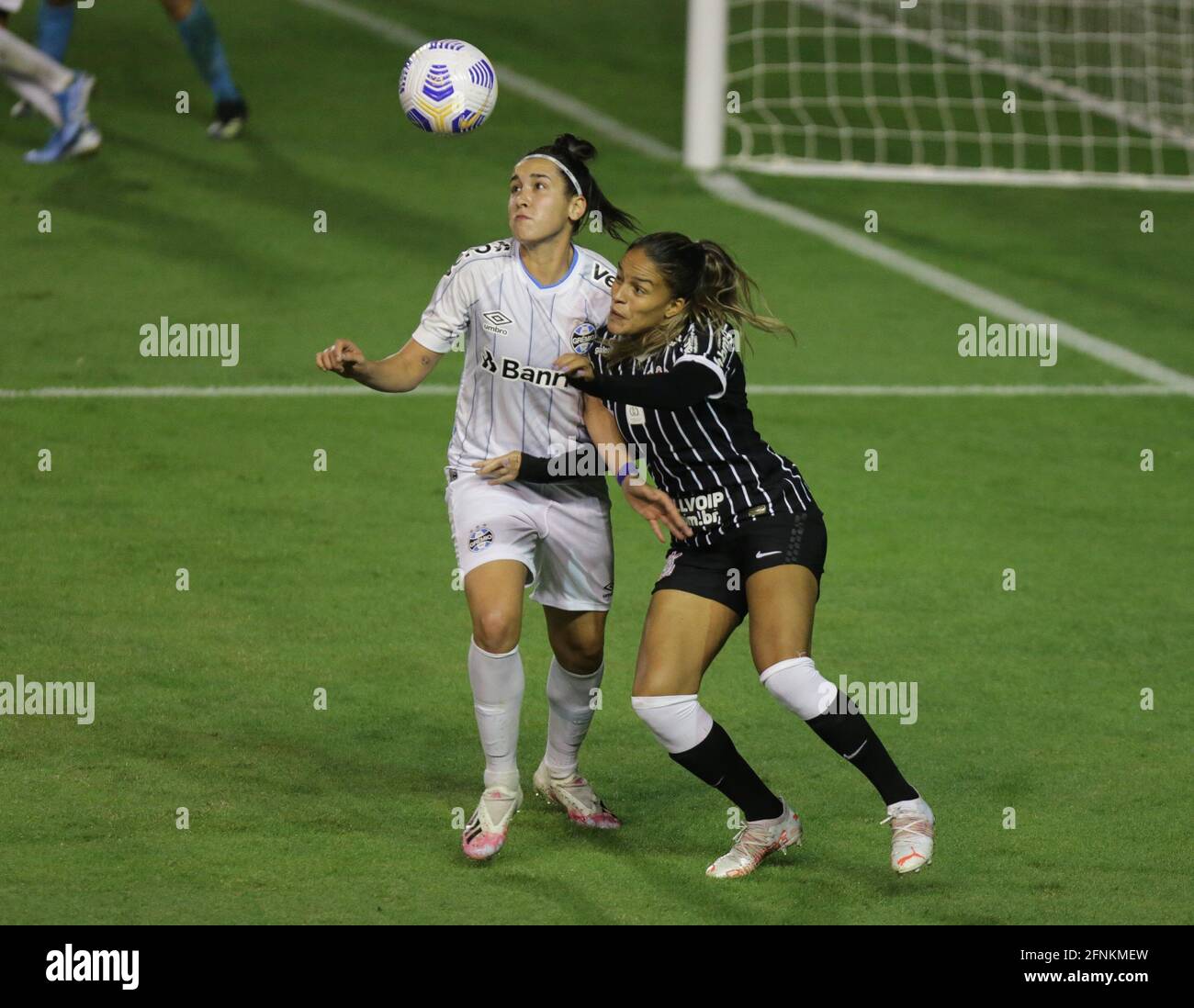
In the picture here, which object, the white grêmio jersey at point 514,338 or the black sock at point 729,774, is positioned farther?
the white grêmio jersey at point 514,338

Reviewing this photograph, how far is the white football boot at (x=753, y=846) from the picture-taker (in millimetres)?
5297

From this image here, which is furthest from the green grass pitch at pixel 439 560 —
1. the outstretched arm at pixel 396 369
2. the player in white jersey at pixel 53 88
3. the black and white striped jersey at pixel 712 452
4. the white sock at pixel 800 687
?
the outstretched arm at pixel 396 369

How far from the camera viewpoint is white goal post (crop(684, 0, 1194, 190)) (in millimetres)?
14344

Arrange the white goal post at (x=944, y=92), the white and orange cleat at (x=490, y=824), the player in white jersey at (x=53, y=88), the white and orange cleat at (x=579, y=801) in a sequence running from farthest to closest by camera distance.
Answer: the white goal post at (x=944, y=92), the player in white jersey at (x=53, y=88), the white and orange cleat at (x=579, y=801), the white and orange cleat at (x=490, y=824)

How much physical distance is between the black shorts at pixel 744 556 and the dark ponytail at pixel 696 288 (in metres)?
0.53

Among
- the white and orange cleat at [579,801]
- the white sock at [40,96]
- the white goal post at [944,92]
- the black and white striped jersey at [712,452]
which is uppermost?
the white goal post at [944,92]

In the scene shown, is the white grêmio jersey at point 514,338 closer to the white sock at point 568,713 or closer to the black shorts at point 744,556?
the black shorts at point 744,556

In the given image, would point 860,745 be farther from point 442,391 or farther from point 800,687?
point 442,391

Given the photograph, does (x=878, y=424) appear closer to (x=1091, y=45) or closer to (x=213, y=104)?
(x=213, y=104)

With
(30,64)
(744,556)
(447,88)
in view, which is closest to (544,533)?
(744,556)

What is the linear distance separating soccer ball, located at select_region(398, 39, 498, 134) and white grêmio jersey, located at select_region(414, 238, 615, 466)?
65cm

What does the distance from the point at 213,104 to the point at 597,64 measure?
3.69 m

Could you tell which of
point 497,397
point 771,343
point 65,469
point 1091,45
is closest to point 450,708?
point 497,397

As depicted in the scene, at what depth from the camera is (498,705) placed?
214 inches
